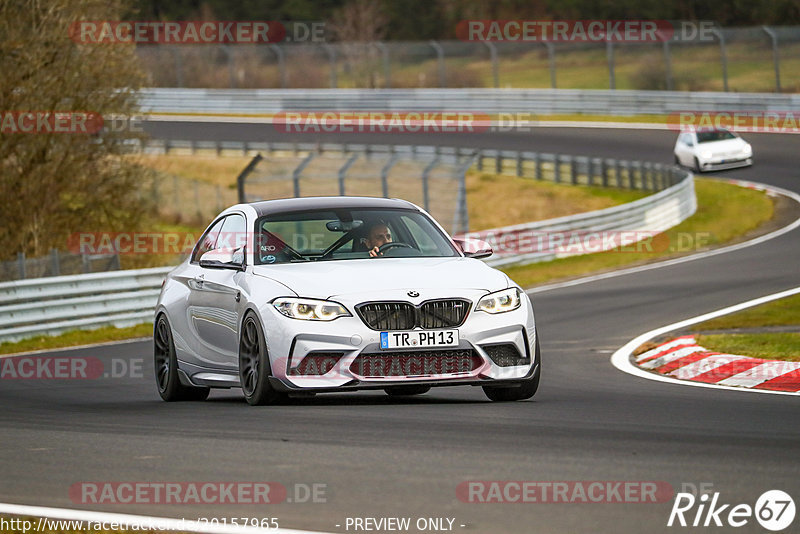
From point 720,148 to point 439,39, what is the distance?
54.9 m

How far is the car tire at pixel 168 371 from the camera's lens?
11.7 m

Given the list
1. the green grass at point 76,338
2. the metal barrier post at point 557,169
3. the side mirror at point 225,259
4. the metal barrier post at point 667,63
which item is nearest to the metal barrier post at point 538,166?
the metal barrier post at point 557,169

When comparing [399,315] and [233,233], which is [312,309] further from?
[233,233]

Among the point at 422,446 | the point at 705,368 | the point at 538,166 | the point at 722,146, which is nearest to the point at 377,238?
the point at 422,446

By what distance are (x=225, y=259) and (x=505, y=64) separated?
64201 millimetres

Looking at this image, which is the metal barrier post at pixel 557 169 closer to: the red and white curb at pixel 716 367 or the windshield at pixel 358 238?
the red and white curb at pixel 716 367

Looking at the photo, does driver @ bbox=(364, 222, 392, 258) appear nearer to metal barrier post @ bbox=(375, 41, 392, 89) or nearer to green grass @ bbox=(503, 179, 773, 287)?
green grass @ bbox=(503, 179, 773, 287)

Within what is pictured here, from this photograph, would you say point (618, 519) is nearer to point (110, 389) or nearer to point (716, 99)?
point (110, 389)

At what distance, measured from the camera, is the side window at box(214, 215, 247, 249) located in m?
10.9

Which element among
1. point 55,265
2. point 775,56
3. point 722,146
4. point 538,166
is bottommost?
point 55,265

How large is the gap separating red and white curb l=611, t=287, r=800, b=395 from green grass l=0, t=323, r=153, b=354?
8779mm

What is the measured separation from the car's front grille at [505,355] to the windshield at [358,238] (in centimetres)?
113

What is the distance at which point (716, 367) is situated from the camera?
1280cm

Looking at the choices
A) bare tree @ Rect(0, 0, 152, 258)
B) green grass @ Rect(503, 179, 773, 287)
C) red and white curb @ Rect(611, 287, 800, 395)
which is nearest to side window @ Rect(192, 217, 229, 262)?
red and white curb @ Rect(611, 287, 800, 395)
